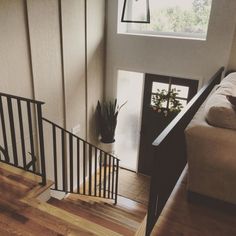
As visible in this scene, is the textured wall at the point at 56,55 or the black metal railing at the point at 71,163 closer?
the black metal railing at the point at 71,163

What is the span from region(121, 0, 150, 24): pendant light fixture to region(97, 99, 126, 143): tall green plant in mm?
1622

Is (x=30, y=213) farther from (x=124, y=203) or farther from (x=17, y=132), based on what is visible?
(x=124, y=203)

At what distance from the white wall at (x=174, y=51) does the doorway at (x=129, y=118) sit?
0.21m

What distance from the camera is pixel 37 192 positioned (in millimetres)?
2328

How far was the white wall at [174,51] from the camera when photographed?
160 inches

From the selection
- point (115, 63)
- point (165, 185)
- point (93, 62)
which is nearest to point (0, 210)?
point (165, 185)

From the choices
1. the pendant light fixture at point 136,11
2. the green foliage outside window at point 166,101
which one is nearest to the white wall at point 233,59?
the green foliage outside window at point 166,101

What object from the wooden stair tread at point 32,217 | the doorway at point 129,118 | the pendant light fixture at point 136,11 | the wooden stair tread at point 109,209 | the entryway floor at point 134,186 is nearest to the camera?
the wooden stair tread at point 32,217

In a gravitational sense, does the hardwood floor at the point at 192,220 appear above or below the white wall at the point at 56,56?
below

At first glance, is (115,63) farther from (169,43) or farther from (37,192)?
(37,192)

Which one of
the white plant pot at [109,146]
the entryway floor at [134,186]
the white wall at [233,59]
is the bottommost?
the entryway floor at [134,186]

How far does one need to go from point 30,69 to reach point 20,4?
2.64ft

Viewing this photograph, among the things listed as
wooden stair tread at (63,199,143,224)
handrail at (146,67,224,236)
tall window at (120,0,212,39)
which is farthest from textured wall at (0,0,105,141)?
handrail at (146,67,224,236)

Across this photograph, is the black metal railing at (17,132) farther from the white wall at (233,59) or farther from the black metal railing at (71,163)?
the white wall at (233,59)
